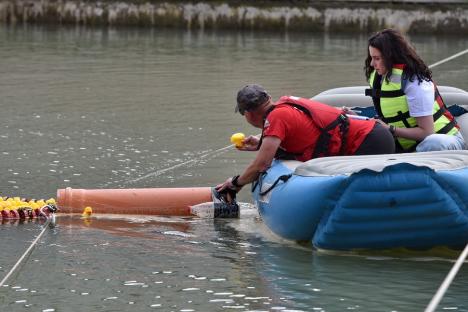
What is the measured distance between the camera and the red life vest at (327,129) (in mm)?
6055

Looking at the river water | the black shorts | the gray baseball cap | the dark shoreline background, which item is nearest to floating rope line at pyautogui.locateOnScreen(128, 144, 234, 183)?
the river water

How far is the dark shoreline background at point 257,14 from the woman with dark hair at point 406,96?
45.8ft

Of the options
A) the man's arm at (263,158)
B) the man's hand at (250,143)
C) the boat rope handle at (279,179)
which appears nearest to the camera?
the boat rope handle at (279,179)

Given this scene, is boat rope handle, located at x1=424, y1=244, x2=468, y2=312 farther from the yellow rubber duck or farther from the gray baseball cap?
the yellow rubber duck

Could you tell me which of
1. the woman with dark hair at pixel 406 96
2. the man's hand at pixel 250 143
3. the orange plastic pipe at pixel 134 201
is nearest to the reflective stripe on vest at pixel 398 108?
the woman with dark hair at pixel 406 96

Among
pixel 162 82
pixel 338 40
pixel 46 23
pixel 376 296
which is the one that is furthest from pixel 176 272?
pixel 46 23

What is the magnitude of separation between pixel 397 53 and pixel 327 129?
1.90ft

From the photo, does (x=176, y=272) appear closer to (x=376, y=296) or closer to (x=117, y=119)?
(x=376, y=296)

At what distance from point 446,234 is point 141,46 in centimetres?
1272

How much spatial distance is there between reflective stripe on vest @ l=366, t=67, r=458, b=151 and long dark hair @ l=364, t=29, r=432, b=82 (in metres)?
0.05

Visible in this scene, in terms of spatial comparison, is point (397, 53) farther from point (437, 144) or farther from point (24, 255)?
point (24, 255)

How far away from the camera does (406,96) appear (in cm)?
632

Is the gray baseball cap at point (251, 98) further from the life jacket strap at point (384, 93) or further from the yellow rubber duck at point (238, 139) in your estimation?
the life jacket strap at point (384, 93)

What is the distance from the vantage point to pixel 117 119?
10.9 m
